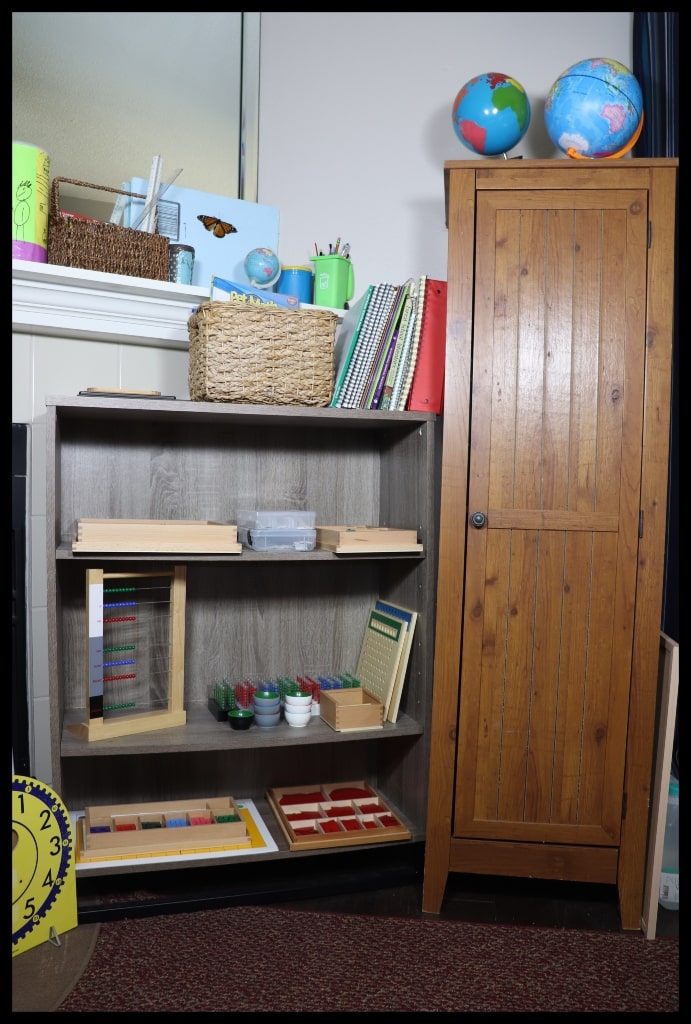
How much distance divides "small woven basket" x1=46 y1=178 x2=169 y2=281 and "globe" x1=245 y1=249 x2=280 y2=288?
0.21 metres

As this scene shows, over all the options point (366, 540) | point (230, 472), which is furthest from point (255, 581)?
point (366, 540)

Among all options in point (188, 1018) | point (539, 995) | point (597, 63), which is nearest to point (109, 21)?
point (597, 63)

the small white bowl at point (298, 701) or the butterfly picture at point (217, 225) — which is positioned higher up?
the butterfly picture at point (217, 225)

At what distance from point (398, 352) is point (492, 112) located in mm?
585

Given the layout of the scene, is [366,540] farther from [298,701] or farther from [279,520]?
[298,701]

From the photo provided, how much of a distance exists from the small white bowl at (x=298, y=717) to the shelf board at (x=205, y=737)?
15 mm

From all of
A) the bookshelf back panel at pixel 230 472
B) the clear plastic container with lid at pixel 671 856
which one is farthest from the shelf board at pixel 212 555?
the clear plastic container with lid at pixel 671 856

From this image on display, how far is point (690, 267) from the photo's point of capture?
6.51 feet

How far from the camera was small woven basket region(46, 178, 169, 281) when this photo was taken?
1830 mm

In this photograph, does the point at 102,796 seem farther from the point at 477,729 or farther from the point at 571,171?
the point at 571,171

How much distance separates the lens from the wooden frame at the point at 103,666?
5.88 feet

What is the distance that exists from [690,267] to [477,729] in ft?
4.11

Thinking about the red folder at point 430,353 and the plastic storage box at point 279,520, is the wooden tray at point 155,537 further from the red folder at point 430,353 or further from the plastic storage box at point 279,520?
the red folder at point 430,353

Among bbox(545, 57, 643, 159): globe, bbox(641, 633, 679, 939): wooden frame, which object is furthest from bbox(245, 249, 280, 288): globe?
bbox(641, 633, 679, 939): wooden frame
